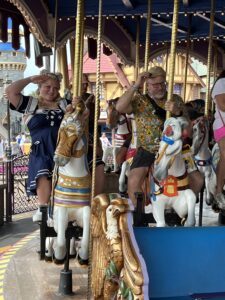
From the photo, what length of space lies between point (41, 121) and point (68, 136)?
2.50 feet

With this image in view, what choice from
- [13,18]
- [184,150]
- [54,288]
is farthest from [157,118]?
[13,18]

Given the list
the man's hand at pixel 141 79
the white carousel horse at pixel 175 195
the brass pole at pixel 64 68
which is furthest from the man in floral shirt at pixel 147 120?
the brass pole at pixel 64 68

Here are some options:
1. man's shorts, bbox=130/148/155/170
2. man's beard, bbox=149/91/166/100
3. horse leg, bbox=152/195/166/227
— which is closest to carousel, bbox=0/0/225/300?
horse leg, bbox=152/195/166/227

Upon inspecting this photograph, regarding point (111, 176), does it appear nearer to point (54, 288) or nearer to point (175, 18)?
point (54, 288)

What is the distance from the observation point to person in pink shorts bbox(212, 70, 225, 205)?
13.5 ft

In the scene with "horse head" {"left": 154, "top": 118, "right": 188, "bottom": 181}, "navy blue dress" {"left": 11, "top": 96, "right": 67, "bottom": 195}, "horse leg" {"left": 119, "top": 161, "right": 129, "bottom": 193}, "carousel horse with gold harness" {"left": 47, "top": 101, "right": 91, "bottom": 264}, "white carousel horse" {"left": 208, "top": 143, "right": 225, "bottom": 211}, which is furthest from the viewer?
"horse leg" {"left": 119, "top": 161, "right": 129, "bottom": 193}

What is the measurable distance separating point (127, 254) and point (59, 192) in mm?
1701

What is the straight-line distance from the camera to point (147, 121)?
4.04m

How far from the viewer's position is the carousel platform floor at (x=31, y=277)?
3711mm

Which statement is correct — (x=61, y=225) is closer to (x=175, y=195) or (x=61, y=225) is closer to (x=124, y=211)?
(x=175, y=195)

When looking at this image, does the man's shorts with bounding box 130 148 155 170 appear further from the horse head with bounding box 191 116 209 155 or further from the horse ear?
the horse ear

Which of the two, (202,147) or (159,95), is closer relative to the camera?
(159,95)

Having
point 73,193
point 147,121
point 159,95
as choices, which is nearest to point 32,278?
point 73,193

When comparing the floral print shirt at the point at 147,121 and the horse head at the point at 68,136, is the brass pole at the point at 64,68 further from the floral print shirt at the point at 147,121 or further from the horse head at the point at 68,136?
the horse head at the point at 68,136
